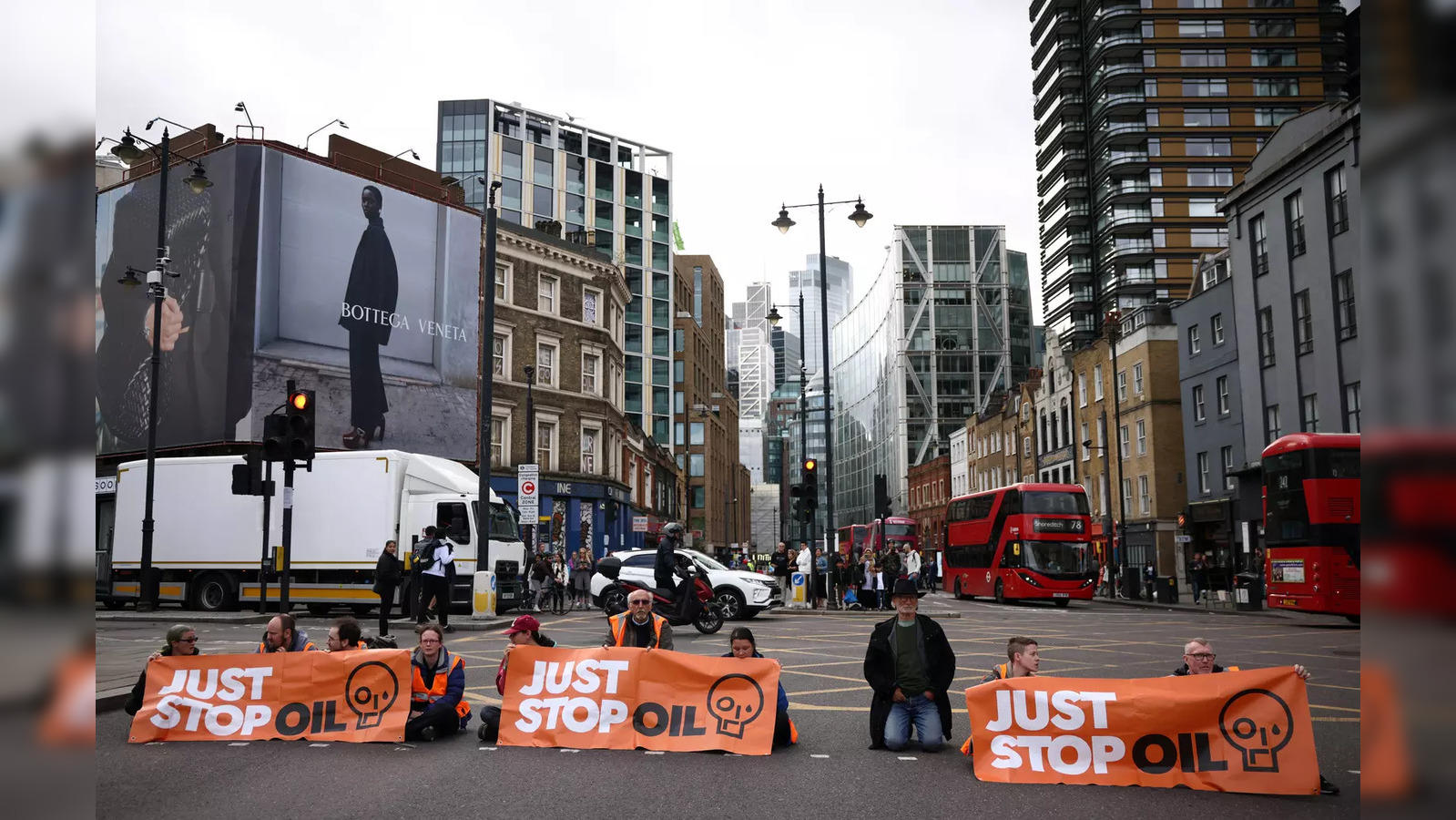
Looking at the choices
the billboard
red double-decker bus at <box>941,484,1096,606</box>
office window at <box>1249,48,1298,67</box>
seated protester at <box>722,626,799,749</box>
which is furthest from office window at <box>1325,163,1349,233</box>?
office window at <box>1249,48,1298,67</box>

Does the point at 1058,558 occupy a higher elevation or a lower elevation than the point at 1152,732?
higher

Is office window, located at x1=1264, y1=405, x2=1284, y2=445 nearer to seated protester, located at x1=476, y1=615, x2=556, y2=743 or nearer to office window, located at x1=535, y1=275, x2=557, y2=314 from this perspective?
office window, located at x1=535, y1=275, x2=557, y2=314

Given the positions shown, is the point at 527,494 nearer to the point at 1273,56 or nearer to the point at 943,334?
the point at 1273,56

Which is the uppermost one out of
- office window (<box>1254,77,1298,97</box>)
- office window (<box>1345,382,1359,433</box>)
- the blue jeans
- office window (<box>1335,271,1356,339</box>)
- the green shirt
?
office window (<box>1254,77,1298,97</box>)

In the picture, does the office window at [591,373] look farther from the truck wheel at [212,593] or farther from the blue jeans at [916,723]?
the blue jeans at [916,723]

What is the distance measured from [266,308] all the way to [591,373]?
17056 millimetres

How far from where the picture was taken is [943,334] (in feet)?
376

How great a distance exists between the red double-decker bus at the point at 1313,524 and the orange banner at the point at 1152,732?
50.0 ft

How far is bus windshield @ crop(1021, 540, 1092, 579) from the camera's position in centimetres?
3388

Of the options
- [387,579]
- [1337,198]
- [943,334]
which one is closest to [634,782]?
[387,579]

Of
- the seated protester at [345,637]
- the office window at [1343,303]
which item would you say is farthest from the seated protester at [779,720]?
the office window at [1343,303]

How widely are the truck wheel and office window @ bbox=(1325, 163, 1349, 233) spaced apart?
3145 centimetres

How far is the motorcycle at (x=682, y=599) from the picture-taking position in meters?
18.4
